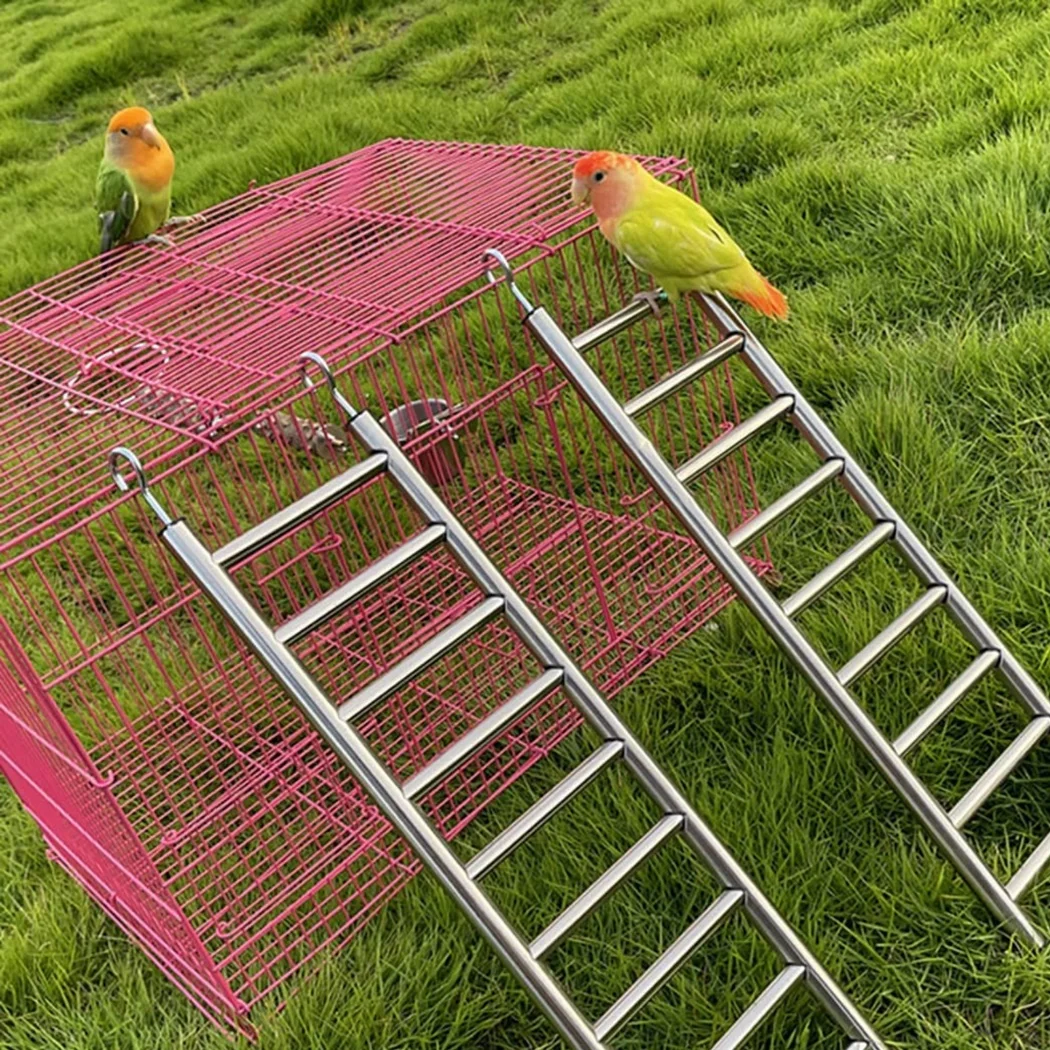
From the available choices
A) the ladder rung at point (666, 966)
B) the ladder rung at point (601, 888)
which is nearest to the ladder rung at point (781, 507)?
the ladder rung at point (601, 888)

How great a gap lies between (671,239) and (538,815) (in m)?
1.16

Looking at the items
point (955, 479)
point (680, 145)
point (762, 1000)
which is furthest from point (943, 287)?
point (762, 1000)

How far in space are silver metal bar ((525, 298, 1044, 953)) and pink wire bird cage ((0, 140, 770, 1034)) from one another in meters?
0.28

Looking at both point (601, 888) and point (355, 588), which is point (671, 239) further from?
point (601, 888)

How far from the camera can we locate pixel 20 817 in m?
2.64

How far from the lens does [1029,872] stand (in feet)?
6.24

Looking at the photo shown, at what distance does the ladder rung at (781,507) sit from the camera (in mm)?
2064

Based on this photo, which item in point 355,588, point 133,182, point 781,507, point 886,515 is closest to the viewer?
point 355,588

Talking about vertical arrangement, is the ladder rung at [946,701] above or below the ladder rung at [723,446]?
below

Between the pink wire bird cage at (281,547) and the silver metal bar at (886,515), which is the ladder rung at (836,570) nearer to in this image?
the silver metal bar at (886,515)

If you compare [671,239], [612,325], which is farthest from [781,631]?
[671,239]

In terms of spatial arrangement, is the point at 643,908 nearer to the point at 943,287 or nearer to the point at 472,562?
the point at 472,562

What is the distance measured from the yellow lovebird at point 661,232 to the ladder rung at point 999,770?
1.02 m

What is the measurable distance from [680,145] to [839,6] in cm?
169
